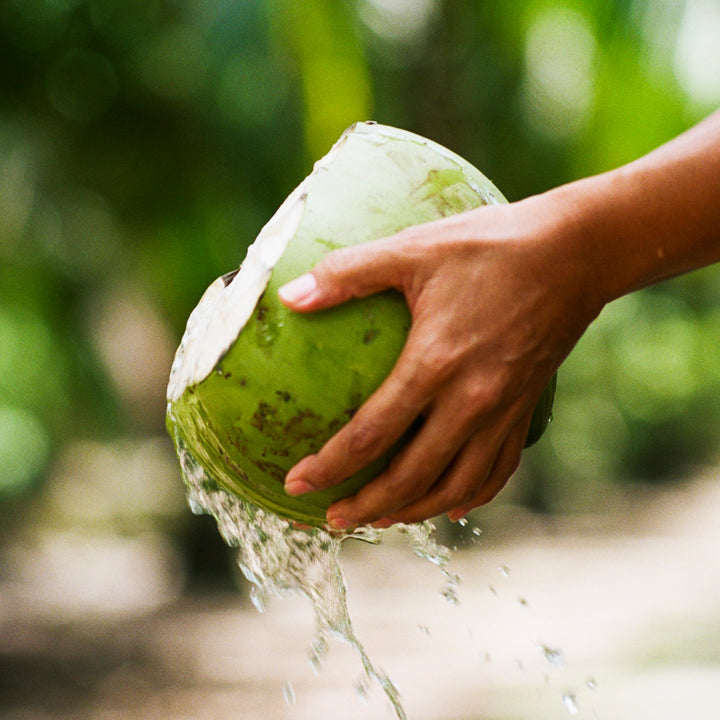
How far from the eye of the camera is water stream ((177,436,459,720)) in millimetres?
1827

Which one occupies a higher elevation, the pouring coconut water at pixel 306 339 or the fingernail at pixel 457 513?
the pouring coconut water at pixel 306 339

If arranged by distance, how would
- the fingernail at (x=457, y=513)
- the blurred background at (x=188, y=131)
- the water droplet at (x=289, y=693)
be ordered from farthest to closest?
the water droplet at (x=289, y=693) → the blurred background at (x=188, y=131) → the fingernail at (x=457, y=513)

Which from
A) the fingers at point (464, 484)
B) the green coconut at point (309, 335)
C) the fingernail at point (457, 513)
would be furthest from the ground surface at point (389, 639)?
the green coconut at point (309, 335)

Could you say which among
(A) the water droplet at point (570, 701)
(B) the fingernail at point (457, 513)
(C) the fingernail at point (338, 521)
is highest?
(C) the fingernail at point (338, 521)

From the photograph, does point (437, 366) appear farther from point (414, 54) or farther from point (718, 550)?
point (718, 550)

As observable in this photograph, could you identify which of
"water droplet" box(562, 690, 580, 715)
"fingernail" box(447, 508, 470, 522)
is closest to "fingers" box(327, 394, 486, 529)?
"fingernail" box(447, 508, 470, 522)

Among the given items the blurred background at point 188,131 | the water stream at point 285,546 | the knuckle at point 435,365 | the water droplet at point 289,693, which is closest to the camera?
the knuckle at point 435,365

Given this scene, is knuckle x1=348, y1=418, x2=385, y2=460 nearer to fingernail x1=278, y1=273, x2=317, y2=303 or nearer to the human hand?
the human hand

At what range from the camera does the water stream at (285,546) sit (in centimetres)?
183

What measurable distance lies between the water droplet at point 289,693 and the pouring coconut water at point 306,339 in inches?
161

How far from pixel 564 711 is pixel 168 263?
10.7 feet

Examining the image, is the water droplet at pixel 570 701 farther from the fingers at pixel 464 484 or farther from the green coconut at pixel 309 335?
the green coconut at pixel 309 335

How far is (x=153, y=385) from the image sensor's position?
6371 millimetres

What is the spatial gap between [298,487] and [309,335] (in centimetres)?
22
